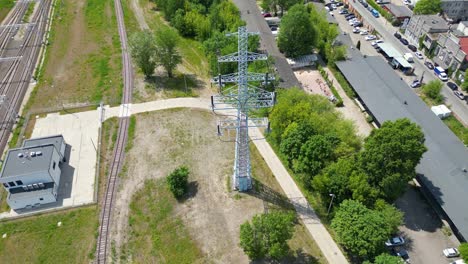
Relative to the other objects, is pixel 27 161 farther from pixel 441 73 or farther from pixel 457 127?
pixel 441 73

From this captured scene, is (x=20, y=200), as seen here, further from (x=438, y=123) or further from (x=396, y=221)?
(x=438, y=123)

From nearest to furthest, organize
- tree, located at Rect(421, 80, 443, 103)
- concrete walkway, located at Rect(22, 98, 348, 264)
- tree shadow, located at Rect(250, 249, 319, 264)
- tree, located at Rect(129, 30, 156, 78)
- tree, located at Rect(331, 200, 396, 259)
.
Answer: tree, located at Rect(331, 200, 396, 259) < tree shadow, located at Rect(250, 249, 319, 264) < concrete walkway, located at Rect(22, 98, 348, 264) < tree, located at Rect(421, 80, 443, 103) < tree, located at Rect(129, 30, 156, 78)

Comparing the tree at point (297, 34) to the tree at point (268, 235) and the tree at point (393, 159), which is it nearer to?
the tree at point (393, 159)

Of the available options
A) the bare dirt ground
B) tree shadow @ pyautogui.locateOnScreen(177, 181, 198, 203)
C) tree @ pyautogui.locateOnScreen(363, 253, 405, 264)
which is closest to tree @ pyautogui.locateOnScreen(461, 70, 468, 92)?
the bare dirt ground

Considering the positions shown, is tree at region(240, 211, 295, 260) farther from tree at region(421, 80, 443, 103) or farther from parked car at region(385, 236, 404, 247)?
tree at region(421, 80, 443, 103)

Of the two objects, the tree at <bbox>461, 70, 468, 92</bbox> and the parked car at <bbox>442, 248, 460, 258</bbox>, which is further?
the tree at <bbox>461, 70, 468, 92</bbox>

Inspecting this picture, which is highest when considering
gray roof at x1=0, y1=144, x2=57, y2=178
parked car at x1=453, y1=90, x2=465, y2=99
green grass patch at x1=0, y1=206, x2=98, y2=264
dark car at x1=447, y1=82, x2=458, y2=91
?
dark car at x1=447, y1=82, x2=458, y2=91

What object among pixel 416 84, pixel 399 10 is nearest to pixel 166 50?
pixel 416 84

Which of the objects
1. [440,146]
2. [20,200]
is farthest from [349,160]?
[20,200]
